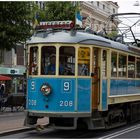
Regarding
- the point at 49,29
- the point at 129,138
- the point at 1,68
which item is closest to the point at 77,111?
the point at 129,138

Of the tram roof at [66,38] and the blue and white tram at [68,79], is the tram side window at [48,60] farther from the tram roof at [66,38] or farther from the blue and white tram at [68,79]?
the tram roof at [66,38]

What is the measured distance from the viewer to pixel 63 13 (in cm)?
3484

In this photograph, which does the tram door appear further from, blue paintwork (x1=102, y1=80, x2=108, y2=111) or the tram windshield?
the tram windshield

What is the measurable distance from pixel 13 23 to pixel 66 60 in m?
10.6

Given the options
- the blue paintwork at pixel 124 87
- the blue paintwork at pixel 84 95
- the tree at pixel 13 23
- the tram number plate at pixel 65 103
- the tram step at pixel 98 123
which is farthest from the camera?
the tree at pixel 13 23

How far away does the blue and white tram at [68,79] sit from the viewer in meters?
13.8

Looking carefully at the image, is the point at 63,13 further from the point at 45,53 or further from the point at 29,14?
the point at 45,53

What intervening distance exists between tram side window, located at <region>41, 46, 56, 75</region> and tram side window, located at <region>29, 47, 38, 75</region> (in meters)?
0.28

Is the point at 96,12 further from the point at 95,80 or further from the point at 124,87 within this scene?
the point at 95,80

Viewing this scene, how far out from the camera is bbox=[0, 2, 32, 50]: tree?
2309cm

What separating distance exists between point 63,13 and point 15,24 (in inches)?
445

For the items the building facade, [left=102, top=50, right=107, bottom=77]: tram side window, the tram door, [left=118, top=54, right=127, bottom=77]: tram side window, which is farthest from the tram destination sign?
the building facade

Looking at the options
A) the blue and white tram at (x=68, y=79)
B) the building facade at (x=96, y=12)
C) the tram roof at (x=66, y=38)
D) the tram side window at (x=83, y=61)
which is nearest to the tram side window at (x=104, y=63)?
the blue and white tram at (x=68, y=79)

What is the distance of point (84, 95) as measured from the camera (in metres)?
14.0
